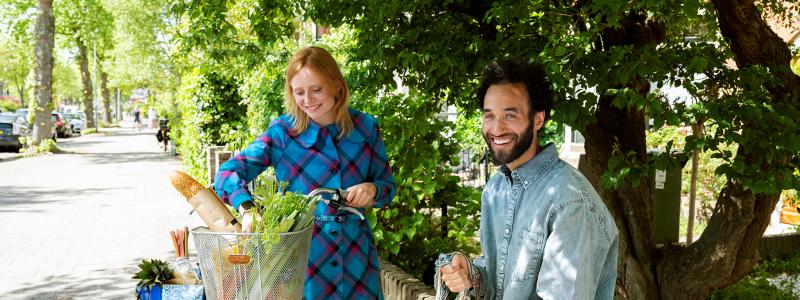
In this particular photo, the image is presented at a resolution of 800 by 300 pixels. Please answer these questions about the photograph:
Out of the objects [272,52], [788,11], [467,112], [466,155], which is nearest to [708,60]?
[467,112]

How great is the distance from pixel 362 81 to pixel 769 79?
7.76ft

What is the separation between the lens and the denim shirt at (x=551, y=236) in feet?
6.47

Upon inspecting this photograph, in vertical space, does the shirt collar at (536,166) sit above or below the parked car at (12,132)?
above

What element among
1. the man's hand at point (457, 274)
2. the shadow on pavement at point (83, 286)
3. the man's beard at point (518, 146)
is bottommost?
the shadow on pavement at point (83, 286)

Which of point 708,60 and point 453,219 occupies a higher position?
point 708,60

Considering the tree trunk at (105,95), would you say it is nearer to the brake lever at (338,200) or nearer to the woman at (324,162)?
the woman at (324,162)

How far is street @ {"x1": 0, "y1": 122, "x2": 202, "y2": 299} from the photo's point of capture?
748 cm

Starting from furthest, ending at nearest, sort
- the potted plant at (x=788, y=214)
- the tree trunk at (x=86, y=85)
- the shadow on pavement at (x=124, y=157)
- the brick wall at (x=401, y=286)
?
the tree trunk at (x=86, y=85) < the shadow on pavement at (x=124, y=157) < the potted plant at (x=788, y=214) < the brick wall at (x=401, y=286)

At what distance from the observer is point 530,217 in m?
2.09

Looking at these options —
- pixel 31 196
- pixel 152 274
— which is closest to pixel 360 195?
pixel 152 274

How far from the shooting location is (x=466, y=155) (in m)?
15.0

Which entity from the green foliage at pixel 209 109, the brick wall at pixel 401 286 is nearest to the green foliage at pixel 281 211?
the brick wall at pixel 401 286

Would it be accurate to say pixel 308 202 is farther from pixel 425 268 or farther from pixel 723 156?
pixel 425 268

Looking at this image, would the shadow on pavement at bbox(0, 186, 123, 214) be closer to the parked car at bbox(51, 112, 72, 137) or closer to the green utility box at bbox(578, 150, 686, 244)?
the green utility box at bbox(578, 150, 686, 244)
